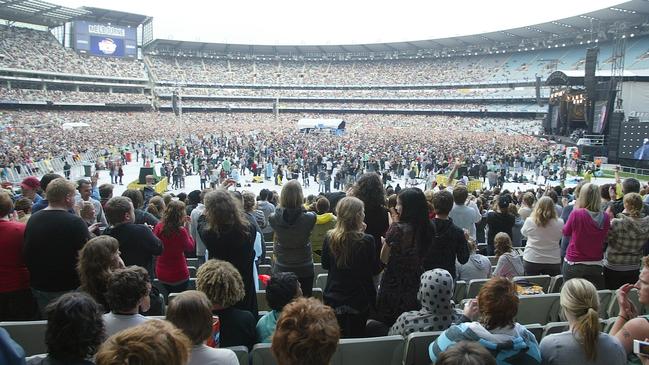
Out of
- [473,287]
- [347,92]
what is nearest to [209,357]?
[473,287]

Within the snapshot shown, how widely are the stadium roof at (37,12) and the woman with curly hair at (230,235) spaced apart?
57.9 m

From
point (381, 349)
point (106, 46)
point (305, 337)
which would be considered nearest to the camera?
point (305, 337)

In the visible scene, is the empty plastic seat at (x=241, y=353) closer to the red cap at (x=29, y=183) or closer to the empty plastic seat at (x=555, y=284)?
the empty plastic seat at (x=555, y=284)

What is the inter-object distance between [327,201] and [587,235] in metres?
3.14

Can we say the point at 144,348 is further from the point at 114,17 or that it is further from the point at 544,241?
the point at 114,17

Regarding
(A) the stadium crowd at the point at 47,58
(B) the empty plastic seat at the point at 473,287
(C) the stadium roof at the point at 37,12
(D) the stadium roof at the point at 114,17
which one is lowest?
(B) the empty plastic seat at the point at 473,287

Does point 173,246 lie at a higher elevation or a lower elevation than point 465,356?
lower

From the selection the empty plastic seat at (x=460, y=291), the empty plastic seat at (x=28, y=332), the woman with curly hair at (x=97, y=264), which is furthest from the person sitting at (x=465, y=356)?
the empty plastic seat at (x=460, y=291)

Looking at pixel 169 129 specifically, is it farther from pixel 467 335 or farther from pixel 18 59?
pixel 467 335

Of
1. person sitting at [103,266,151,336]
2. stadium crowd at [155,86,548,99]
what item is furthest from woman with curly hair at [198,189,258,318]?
stadium crowd at [155,86,548,99]

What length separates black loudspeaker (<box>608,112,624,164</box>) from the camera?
82.2 feet

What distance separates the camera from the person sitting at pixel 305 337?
2070mm

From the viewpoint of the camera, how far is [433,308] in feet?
10.6

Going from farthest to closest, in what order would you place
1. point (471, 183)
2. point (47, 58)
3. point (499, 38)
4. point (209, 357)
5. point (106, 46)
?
point (106, 46), point (499, 38), point (47, 58), point (471, 183), point (209, 357)
